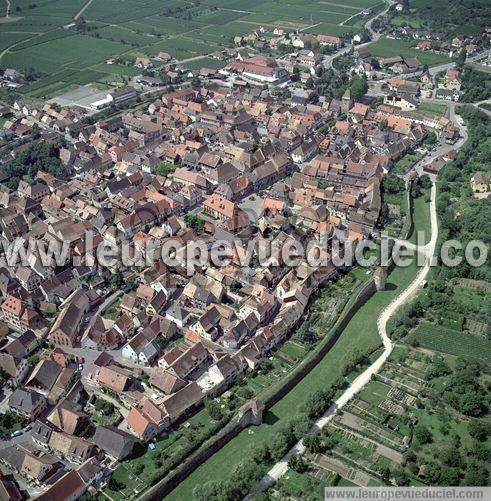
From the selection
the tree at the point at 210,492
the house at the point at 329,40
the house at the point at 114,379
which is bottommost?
the tree at the point at 210,492

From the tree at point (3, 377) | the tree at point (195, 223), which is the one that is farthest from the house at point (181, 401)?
the tree at point (195, 223)

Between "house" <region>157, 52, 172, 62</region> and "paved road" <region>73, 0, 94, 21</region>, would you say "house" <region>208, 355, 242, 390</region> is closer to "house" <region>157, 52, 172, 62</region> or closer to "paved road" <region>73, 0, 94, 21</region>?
"house" <region>157, 52, 172, 62</region>

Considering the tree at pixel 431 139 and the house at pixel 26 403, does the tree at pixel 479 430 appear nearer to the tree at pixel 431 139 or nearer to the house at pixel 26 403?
the house at pixel 26 403

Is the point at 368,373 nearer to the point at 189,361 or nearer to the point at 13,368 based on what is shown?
the point at 189,361

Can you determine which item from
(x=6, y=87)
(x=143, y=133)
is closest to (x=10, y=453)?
(x=143, y=133)

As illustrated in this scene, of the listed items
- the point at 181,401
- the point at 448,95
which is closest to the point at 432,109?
the point at 448,95

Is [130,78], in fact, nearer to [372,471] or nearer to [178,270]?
[178,270]
